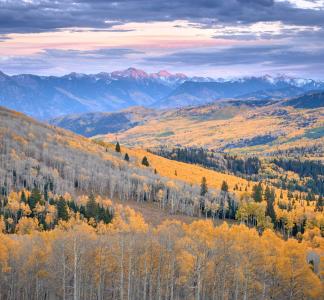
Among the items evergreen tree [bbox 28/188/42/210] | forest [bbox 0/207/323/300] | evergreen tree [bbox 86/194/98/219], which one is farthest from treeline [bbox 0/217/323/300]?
evergreen tree [bbox 28/188/42/210]

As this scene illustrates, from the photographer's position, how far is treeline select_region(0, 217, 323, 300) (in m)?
92.6

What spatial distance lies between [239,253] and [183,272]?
1118 cm

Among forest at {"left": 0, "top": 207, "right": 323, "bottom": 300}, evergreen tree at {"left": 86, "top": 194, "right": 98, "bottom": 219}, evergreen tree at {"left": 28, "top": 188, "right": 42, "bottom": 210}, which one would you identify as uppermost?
forest at {"left": 0, "top": 207, "right": 323, "bottom": 300}

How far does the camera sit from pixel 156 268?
95.9 meters

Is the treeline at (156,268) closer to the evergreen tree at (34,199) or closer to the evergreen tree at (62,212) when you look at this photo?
the evergreen tree at (62,212)

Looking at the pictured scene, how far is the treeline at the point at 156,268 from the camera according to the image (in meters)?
92.6

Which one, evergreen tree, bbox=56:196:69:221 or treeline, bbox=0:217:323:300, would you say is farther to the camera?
evergreen tree, bbox=56:196:69:221

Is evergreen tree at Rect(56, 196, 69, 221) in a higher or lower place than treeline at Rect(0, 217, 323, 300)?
lower

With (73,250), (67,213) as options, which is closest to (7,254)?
(73,250)

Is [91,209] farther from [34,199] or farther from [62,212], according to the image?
[34,199]

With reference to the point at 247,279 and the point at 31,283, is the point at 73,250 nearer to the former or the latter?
the point at 31,283

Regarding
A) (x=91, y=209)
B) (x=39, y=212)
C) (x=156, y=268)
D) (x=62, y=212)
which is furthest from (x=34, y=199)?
(x=156, y=268)

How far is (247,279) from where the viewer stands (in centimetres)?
9369

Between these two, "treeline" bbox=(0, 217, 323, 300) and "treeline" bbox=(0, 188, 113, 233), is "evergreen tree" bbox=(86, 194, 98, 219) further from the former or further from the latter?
"treeline" bbox=(0, 217, 323, 300)
